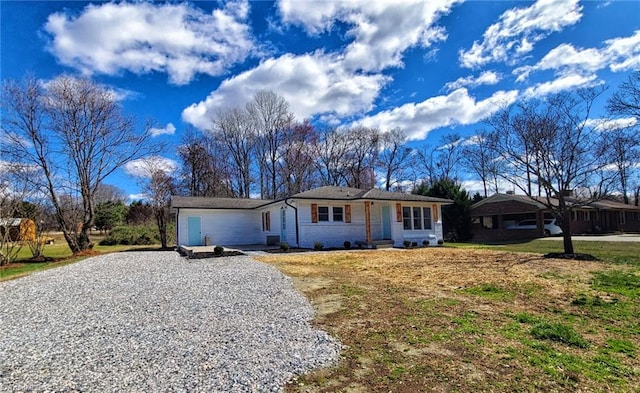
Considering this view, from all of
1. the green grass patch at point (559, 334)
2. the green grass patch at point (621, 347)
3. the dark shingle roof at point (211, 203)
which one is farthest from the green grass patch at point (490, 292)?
the dark shingle roof at point (211, 203)

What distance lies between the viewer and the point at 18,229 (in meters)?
16.5

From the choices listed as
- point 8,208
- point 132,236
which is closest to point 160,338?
point 8,208

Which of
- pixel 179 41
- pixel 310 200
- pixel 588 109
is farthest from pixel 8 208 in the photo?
pixel 588 109

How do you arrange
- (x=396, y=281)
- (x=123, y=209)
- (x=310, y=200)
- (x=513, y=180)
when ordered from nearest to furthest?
(x=396, y=281) → (x=513, y=180) → (x=310, y=200) → (x=123, y=209)

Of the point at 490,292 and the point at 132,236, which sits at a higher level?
the point at 132,236

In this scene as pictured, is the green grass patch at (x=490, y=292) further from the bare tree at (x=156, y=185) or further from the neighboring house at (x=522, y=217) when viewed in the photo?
the bare tree at (x=156, y=185)

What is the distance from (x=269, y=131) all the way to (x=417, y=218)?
19.7m

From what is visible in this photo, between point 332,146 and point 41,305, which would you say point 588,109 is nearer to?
point 41,305

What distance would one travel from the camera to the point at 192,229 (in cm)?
2089

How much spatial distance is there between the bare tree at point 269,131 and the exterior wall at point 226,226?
12.5 meters

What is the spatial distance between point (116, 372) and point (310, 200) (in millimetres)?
14575

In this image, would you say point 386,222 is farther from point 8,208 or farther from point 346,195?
point 8,208

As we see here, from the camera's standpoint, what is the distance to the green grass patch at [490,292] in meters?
6.45

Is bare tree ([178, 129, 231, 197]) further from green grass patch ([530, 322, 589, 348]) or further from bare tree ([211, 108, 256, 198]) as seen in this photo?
green grass patch ([530, 322, 589, 348])
